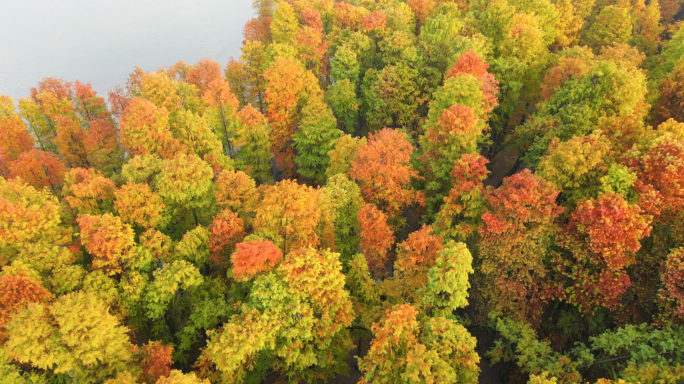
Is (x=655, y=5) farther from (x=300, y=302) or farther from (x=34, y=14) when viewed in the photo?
(x=34, y=14)

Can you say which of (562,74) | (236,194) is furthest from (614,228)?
(236,194)

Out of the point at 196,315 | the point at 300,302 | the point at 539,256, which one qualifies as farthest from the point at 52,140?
the point at 539,256

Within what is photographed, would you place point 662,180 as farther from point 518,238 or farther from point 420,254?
point 420,254

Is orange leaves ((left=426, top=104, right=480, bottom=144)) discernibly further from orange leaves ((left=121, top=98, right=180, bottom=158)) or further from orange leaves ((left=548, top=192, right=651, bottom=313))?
orange leaves ((left=121, top=98, right=180, bottom=158))

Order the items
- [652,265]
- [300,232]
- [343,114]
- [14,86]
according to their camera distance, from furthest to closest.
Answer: [14,86], [343,114], [300,232], [652,265]

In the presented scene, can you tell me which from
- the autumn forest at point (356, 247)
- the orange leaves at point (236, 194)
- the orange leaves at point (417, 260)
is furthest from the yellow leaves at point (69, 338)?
the orange leaves at point (417, 260)
